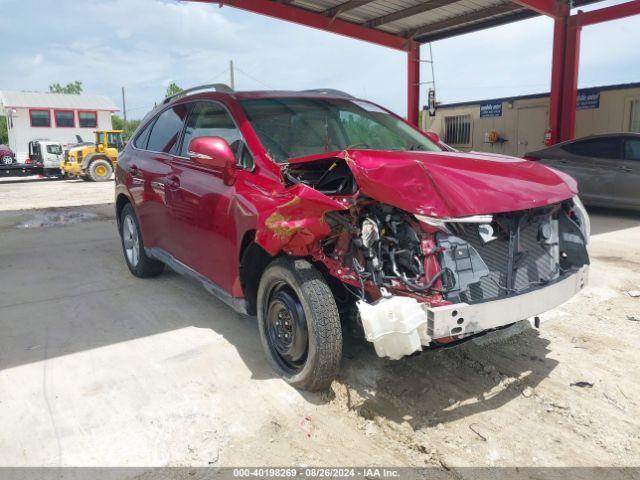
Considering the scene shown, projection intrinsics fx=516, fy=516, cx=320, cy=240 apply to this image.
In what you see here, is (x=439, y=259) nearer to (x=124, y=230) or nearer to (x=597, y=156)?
(x=124, y=230)

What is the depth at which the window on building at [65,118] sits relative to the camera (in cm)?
4209

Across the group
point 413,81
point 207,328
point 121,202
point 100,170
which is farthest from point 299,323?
point 100,170

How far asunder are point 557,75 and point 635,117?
2043mm

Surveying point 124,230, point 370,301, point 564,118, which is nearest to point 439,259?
point 370,301

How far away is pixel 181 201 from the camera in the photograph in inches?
166

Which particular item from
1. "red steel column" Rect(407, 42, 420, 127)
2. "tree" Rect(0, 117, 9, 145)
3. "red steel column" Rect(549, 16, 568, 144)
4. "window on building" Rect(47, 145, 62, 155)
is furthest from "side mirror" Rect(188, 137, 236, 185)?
"tree" Rect(0, 117, 9, 145)

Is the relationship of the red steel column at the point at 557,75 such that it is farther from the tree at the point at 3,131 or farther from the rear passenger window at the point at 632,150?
the tree at the point at 3,131

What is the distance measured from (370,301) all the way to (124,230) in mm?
4026

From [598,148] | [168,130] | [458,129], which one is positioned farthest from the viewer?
[458,129]

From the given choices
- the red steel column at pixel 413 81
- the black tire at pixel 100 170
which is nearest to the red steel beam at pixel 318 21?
the red steel column at pixel 413 81

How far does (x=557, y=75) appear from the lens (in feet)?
39.3

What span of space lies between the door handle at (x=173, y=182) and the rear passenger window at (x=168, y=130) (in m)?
0.30

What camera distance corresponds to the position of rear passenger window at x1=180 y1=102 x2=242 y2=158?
3.76 metres

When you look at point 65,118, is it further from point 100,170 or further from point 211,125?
point 211,125
